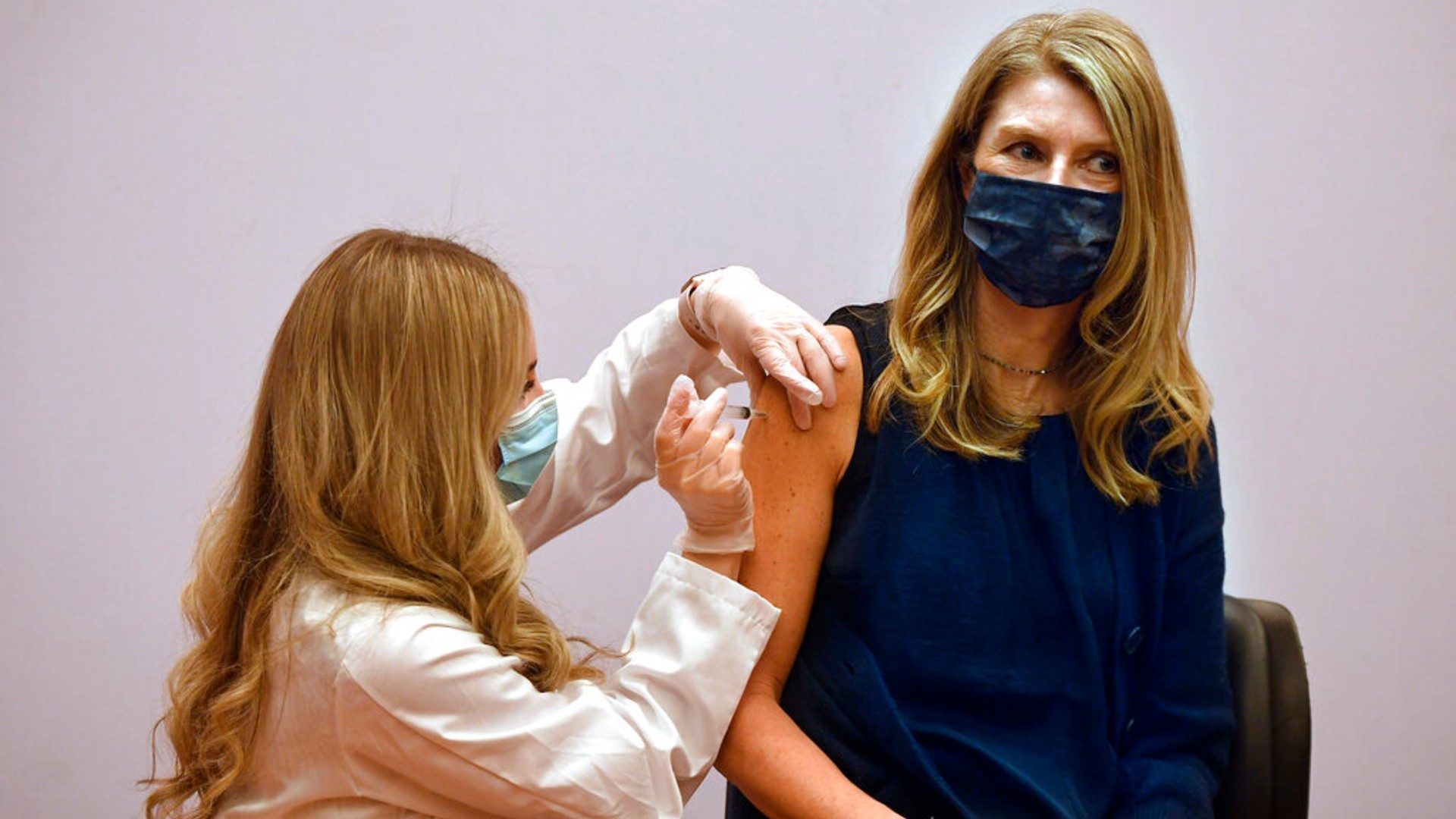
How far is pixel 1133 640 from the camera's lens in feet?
5.52

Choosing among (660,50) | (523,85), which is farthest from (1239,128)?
(523,85)

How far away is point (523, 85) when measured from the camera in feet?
7.66

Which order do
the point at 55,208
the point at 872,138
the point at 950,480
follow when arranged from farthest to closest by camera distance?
the point at 872,138
the point at 55,208
the point at 950,480

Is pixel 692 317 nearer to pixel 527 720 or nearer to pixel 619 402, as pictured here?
pixel 619 402

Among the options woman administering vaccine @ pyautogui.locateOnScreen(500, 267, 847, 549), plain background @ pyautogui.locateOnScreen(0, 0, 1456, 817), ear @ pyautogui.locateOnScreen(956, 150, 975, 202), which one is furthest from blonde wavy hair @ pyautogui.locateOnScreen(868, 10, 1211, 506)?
→ plain background @ pyautogui.locateOnScreen(0, 0, 1456, 817)

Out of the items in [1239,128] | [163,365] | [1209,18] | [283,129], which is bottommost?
[163,365]

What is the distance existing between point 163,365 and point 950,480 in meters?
1.32

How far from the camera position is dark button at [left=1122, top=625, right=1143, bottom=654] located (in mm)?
1679

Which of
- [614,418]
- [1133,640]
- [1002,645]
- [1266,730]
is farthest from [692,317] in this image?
[1266,730]

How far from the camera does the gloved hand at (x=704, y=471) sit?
1528 millimetres

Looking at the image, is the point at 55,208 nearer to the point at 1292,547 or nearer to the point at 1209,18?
the point at 1209,18

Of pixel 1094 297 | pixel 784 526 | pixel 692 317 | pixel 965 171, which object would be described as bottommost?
pixel 784 526

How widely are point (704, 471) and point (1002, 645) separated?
1.32 ft

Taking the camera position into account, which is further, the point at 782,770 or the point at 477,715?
the point at 782,770
